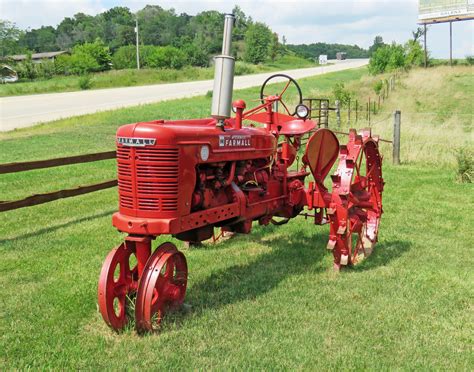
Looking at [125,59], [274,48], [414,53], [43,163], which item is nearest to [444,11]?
[414,53]

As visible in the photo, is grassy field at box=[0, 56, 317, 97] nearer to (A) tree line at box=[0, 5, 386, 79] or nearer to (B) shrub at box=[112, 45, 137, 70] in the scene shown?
(A) tree line at box=[0, 5, 386, 79]

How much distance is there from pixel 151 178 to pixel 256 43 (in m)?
64.4

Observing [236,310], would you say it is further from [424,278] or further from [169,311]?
[424,278]

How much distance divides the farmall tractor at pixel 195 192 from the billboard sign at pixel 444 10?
35.6 meters

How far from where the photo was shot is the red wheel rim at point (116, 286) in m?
3.67

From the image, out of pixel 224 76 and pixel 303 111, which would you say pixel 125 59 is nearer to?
pixel 303 111

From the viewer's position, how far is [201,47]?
6631 cm

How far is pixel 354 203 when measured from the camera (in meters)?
5.53

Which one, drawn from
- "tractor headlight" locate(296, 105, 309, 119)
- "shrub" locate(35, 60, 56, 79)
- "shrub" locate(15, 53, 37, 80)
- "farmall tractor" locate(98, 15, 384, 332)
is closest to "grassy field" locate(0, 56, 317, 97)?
"shrub" locate(15, 53, 37, 80)

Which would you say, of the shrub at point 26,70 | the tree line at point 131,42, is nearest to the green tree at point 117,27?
the tree line at point 131,42

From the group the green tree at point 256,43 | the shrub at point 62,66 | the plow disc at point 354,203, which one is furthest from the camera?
the green tree at point 256,43

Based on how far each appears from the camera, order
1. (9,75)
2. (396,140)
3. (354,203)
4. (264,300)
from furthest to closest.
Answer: (9,75) → (396,140) → (354,203) → (264,300)

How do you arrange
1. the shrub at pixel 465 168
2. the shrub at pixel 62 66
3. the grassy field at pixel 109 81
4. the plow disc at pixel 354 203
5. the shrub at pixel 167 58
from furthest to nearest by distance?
1. the shrub at pixel 167 58
2. the shrub at pixel 62 66
3. the grassy field at pixel 109 81
4. the shrub at pixel 465 168
5. the plow disc at pixel 354 203

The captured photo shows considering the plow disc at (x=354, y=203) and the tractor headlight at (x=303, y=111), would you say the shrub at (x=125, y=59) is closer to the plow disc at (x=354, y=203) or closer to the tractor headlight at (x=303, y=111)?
the plow disc at (x=354, y=203)
